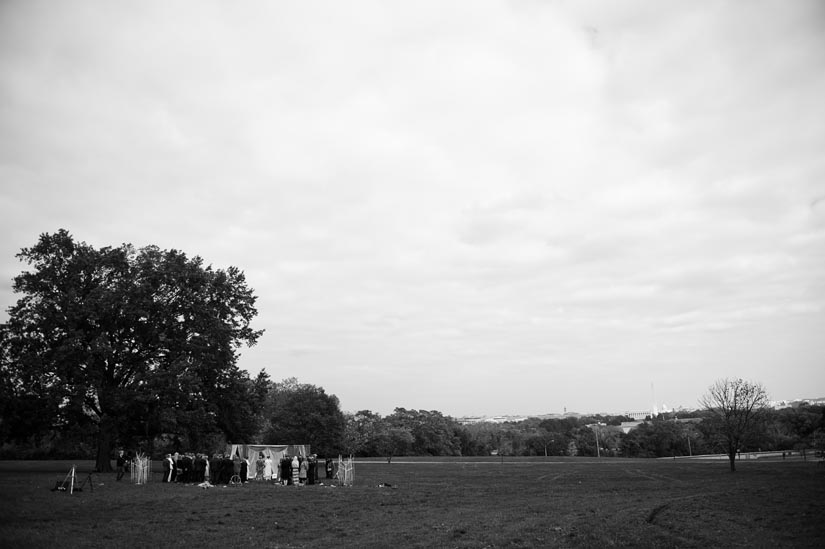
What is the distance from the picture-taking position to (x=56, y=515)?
17969 millimetres

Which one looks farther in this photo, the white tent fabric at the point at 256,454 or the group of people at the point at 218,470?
the white tent fabric at the point at 256,454

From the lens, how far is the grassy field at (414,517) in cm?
1452

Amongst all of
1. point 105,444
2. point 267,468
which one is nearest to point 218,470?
point 267,468

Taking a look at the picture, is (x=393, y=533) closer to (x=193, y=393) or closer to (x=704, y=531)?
(x=704, y=531)

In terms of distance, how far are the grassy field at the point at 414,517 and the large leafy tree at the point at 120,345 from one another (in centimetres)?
1044

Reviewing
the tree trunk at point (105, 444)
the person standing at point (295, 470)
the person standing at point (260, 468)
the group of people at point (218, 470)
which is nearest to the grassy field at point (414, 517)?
the person standing at point (295, 470)

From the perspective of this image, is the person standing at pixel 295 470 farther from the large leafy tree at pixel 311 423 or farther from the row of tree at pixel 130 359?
the large leafy tree at pixel 311 423

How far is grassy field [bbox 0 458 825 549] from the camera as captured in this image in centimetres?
1452

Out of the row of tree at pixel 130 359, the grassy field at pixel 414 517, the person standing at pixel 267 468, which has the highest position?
the row of tree at pixel 130 359

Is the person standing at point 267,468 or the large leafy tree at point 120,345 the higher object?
the large leafy tree at point 120,345

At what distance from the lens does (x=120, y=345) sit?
137 ft

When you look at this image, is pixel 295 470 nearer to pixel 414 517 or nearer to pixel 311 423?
pixel 414 517

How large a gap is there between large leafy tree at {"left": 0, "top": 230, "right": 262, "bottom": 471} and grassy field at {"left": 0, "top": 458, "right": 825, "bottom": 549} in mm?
10443

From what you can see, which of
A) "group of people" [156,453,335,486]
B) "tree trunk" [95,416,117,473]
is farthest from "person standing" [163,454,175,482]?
"tree trunk" [95,416,117,473]
